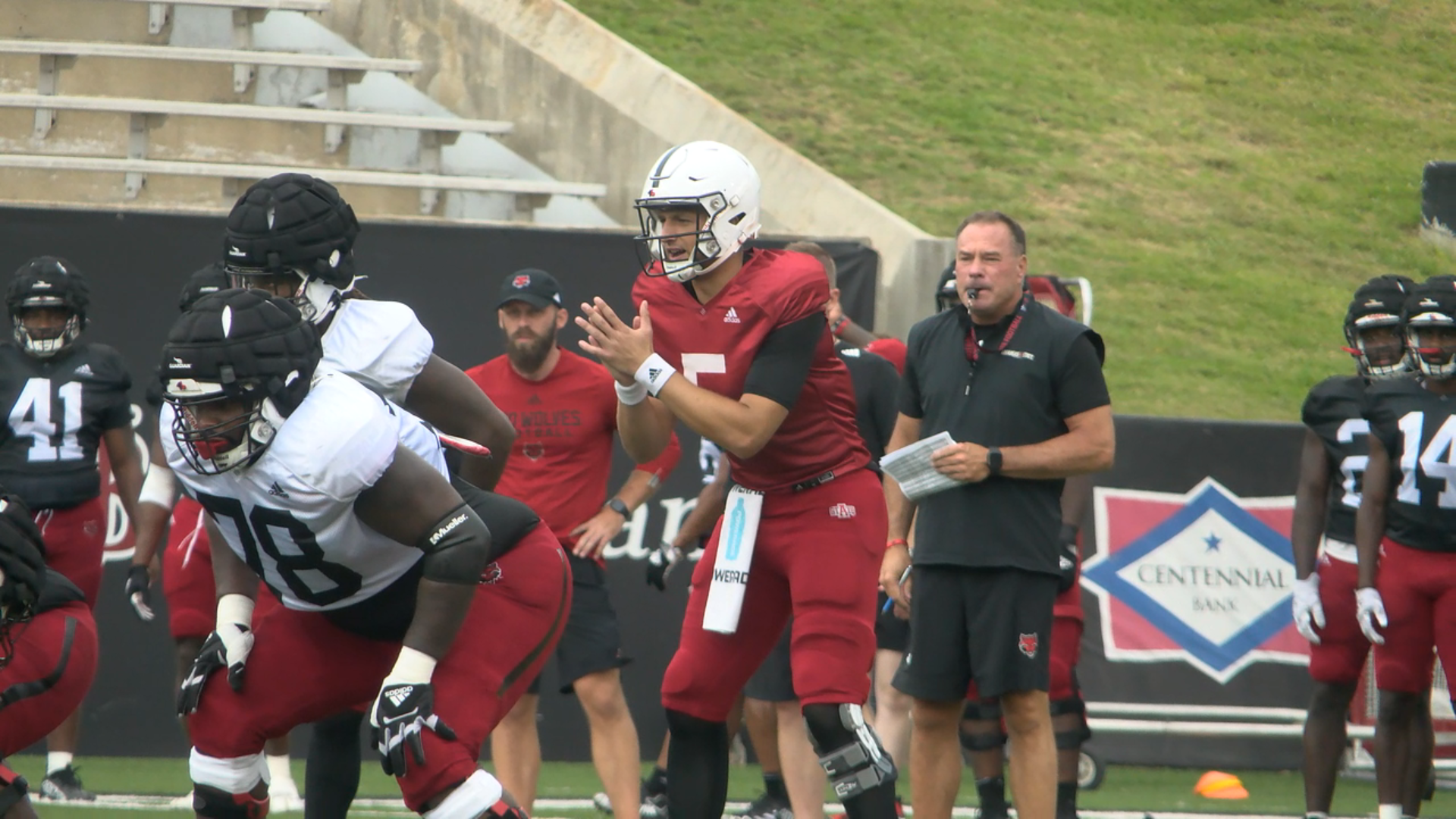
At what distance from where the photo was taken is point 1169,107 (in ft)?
49.4

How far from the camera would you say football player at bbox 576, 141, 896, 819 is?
4637 millimetres

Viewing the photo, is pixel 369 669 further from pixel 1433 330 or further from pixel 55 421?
pixel 1433 330

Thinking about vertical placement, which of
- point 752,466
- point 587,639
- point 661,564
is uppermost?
point 752,466

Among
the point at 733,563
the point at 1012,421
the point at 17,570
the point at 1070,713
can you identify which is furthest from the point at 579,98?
the point at 17,570

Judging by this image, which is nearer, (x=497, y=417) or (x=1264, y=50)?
(x=497, y=417)

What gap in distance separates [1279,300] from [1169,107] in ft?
10.4

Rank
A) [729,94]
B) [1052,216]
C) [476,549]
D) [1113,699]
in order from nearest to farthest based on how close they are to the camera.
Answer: [476,549], [1113,699], [1052,216], [729,94]

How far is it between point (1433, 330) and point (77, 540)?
5589mm

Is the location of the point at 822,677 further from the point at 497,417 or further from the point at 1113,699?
the point at 1113,699

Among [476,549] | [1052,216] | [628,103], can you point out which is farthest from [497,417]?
[1052,216]

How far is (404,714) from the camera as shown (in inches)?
145

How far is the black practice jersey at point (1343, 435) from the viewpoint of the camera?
695cm

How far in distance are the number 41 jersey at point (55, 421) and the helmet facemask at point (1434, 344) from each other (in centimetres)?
538

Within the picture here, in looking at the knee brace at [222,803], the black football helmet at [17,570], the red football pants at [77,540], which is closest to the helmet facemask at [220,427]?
the black football helmet at [17,570]
